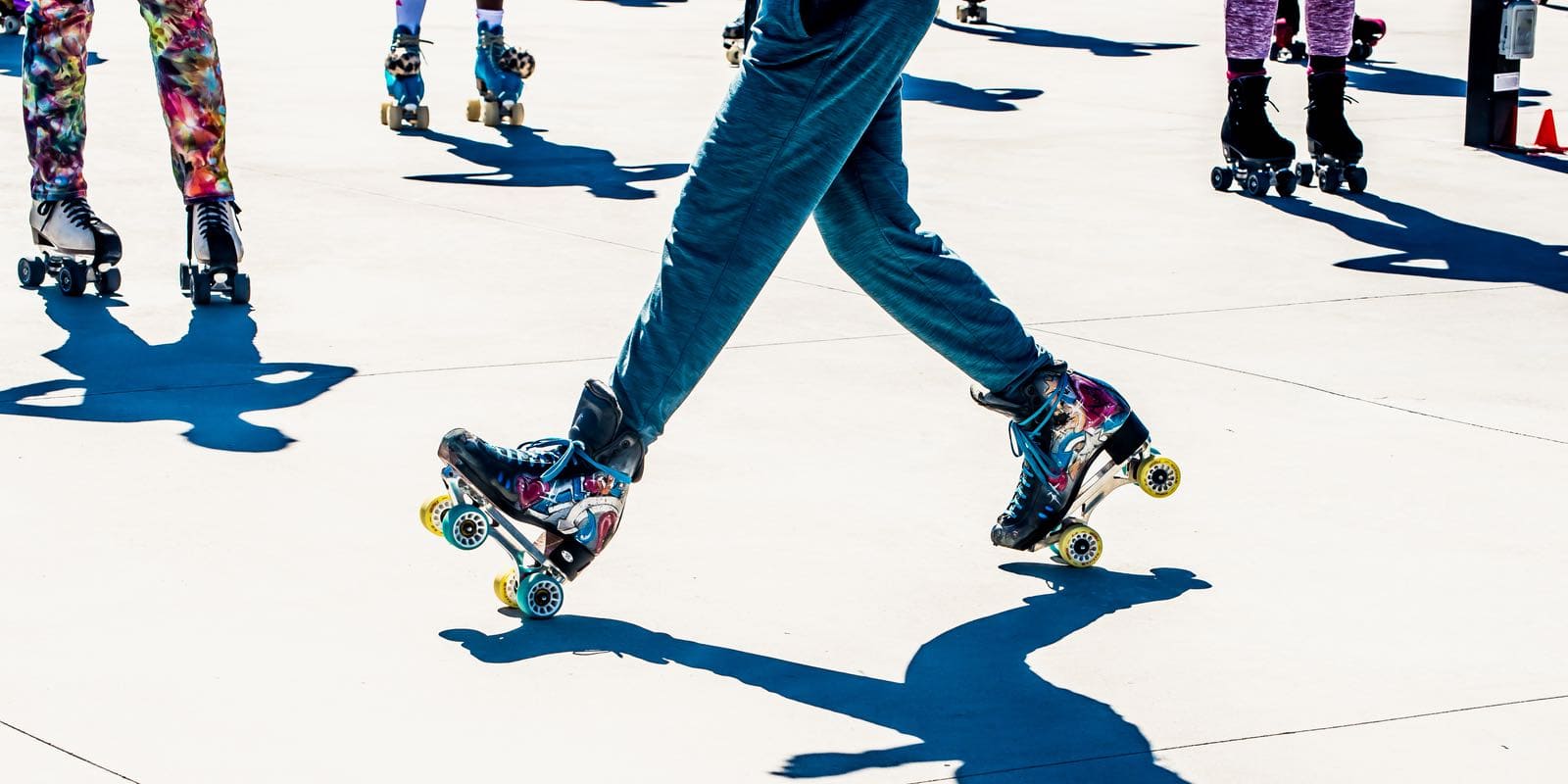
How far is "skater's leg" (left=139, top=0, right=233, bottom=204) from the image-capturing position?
643cm

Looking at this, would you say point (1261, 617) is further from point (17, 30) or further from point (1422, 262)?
point (17, 30)

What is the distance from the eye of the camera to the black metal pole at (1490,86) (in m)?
9.69

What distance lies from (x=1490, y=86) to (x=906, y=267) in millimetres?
6542

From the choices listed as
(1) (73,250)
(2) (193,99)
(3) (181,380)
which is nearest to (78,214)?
(1) (73,250)

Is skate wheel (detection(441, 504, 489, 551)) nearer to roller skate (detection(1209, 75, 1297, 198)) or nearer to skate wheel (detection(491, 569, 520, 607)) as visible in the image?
skate wheel (detection(491, 569, 520, 607))

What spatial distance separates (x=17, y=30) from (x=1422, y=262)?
34.3 ft

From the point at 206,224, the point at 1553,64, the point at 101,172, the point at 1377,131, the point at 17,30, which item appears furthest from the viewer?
the point at 17,30

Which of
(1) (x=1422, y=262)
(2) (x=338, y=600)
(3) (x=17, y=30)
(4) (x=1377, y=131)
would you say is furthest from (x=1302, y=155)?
(3) (x=17, y=30)

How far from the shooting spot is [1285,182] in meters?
8.45

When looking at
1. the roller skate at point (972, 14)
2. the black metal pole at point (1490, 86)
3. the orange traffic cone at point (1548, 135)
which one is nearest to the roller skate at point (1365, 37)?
the roller skate at point (972, 14)

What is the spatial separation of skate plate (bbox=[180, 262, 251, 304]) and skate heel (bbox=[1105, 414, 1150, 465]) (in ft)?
10.4

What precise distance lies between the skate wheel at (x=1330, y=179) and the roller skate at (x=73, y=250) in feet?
15.7

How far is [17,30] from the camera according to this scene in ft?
47.1

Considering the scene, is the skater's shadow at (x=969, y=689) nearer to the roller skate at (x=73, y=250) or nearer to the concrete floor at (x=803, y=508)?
the concrete floor at (x=803, y=508)
